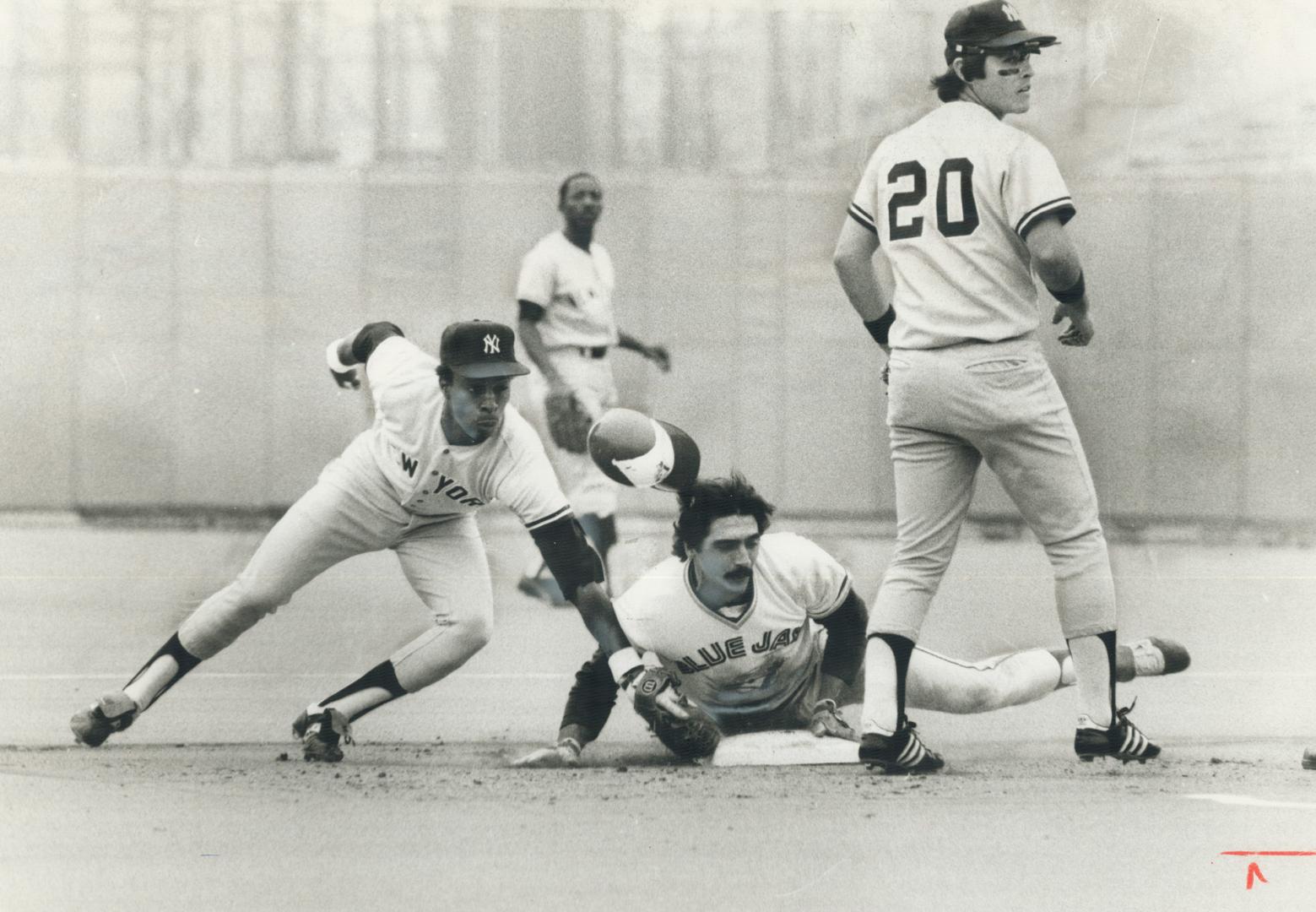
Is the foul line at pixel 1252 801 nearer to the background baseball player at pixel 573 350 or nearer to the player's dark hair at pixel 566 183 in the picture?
the background baseball player at pixel 573 350

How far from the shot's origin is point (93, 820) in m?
5.10

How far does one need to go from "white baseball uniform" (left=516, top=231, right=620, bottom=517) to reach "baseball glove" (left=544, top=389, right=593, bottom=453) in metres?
0.03

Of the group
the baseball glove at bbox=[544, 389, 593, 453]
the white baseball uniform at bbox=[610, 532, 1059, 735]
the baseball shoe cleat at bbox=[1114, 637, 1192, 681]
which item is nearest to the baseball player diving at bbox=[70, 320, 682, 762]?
the white baseball uniform at bbox=[610, 532, 1059, 735]

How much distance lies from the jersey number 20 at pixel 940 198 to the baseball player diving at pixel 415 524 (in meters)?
1.33

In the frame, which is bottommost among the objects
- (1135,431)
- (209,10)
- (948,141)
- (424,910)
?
(424,910)

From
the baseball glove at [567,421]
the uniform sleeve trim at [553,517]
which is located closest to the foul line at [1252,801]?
the uniform sleeve trim at [553,517]

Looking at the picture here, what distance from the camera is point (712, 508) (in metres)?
5.82

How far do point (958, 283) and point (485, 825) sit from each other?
2.18 m

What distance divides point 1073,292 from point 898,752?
1531mm

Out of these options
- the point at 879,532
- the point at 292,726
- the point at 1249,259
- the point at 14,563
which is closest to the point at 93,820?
the point at 292,726

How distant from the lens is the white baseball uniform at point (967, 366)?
5.40 meters

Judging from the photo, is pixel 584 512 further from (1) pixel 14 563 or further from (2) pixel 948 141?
(2) pixel 948 141

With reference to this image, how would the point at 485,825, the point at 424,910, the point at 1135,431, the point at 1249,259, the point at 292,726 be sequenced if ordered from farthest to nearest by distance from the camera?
the point at 1249,259 < the point at 1135,431 < the point at 292,726 < the point at 485,825 < the point at 424,910

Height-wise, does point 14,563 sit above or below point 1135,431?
below
